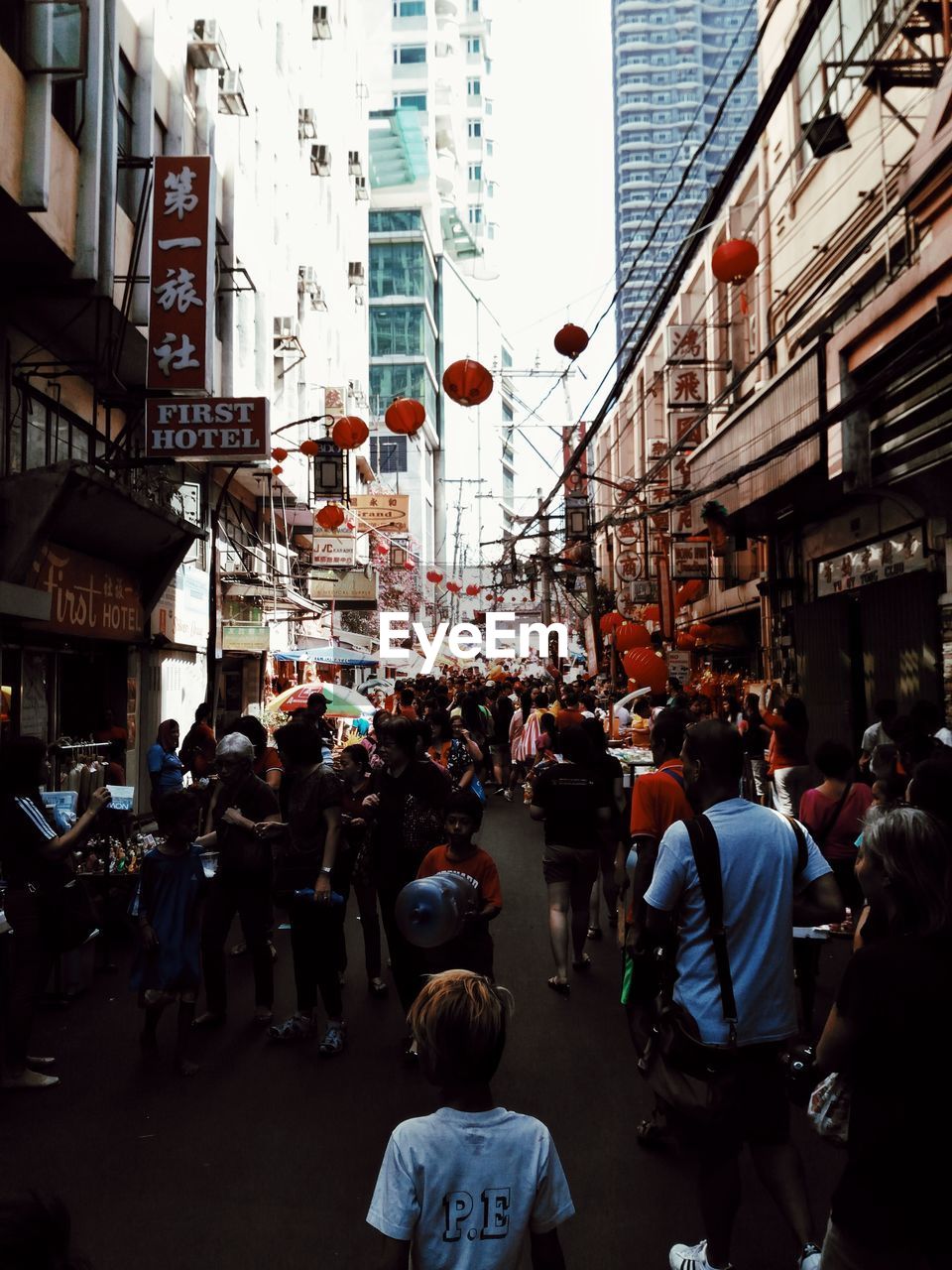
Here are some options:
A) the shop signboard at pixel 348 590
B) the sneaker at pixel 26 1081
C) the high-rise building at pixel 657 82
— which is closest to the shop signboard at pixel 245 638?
the shop signboard at pixel 348 590

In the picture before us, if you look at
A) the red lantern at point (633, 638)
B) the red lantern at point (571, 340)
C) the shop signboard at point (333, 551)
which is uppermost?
the red lantern at point (571, 340)

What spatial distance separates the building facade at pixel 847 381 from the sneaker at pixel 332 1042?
7.02 metres

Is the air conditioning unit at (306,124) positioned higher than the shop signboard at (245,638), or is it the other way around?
the air conditioning unit at (306,124)

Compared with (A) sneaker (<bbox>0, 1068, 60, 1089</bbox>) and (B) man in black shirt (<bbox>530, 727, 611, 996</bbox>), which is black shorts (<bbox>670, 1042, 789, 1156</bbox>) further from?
(B) man in black shirt (<bbox>530, 727, 611, 996</bbox>)

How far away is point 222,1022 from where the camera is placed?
6.41 meters

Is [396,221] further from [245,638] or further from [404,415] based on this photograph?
[404,415]

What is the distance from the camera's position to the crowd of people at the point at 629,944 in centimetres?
230

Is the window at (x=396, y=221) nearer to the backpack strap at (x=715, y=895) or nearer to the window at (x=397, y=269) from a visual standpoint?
the window at (x=397, y=269)

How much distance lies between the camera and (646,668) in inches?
699

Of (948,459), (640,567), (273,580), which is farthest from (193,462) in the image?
(640,567)

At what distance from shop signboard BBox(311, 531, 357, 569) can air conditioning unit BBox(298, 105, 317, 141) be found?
1093 centimetres

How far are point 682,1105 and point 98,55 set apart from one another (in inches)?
488

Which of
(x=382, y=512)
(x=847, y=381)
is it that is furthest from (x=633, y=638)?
(x=382, y=512)

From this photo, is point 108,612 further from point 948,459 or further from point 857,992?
point 857,992
